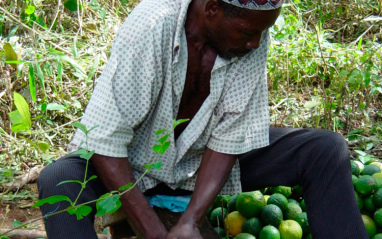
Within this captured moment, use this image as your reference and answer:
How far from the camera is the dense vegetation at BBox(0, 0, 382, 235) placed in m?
3.46

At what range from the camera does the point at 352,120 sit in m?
3.98

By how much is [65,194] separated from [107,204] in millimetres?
538

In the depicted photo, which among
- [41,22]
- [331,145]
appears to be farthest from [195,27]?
[41,22]

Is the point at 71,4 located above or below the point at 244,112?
above

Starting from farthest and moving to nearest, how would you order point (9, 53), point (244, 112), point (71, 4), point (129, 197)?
point (71, 4)
point (9, 53)
point (244, 112)
point (129, 197)

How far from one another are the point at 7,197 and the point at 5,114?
2.12 feet

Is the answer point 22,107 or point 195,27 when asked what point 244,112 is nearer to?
point 195,27

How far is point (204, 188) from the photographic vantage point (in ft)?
7.47

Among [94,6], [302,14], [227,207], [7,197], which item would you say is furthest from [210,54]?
[302,14]

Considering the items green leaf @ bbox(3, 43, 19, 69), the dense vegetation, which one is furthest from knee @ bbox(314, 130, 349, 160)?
green leaf @ bbox(3, 43, 19, 69)

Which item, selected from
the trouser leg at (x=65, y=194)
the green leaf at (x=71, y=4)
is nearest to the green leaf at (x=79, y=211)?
the trouser leg at (x=65, y=194)

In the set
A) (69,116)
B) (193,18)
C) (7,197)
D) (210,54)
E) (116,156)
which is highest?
(193,18)

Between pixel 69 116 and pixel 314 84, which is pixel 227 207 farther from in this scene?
pixel 314 84

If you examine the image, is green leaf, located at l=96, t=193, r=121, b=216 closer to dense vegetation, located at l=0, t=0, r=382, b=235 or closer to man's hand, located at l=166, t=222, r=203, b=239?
man's hand, located at l=166, t=222, r=203, b=239
